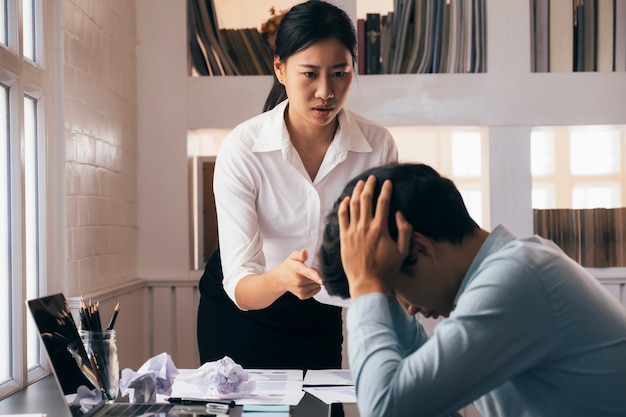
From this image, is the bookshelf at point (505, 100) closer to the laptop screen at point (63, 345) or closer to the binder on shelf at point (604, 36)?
the binder on shelf at point (604, 36)

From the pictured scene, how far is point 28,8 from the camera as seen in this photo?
8.80 feet

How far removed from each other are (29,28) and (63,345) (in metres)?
1.50

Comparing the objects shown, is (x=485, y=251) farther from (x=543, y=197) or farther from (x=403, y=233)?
(x=543, y=197)

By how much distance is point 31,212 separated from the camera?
2.66m

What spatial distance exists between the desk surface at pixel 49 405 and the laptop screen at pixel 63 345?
187mm

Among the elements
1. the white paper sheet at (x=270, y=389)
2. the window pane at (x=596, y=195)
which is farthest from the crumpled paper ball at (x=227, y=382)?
the window pane at (x=596, y=195)

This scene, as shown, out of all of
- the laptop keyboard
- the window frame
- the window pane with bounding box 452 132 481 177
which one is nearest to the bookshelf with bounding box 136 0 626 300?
the window pane with bounding box 452 132 481 177

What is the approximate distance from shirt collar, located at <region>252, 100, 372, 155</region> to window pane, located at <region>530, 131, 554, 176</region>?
2.38 metres

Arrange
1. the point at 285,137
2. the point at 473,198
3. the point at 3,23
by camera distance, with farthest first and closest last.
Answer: the point at 473,198 < the point at 3,23 < the point at 285,137

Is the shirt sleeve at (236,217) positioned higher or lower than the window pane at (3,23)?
lower

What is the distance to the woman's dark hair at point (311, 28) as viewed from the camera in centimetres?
214

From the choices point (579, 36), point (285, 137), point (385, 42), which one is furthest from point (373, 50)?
point (285, 137)

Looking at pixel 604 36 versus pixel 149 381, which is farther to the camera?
pixel 604 36

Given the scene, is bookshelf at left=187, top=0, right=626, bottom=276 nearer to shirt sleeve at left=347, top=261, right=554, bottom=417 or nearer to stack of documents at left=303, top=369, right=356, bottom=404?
stack of documents at left=303, top=369, right=356, bottom=404
